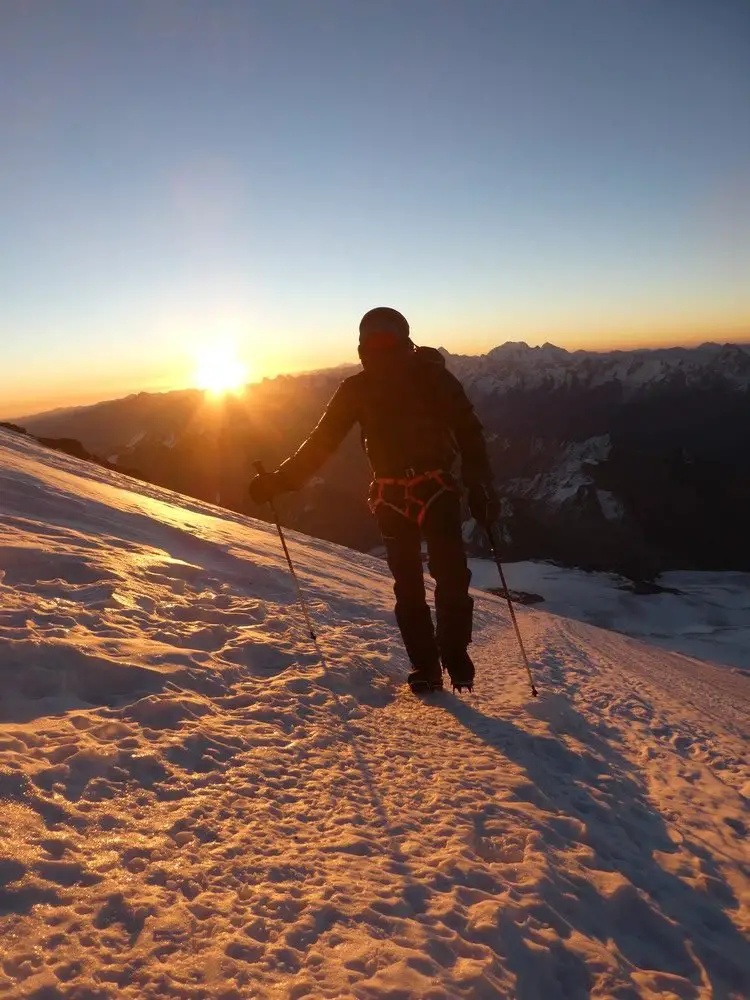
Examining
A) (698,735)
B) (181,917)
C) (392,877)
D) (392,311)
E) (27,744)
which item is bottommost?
(698,735)

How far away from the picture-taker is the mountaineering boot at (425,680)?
5441mm

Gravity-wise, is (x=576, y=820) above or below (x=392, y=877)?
below

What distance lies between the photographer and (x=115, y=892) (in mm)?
2418

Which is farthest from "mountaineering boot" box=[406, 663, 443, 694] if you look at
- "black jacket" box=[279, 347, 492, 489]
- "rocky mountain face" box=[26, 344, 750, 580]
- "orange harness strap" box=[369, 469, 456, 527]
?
"rocky mountain face" box=[26, 344, 750, 580]

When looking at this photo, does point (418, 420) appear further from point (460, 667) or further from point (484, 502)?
point (460, 667)

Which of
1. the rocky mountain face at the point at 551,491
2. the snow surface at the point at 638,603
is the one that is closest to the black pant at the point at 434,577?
the snow surface at the point at 638,603

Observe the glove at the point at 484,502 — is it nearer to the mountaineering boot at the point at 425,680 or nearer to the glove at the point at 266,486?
the mountaineering boot at the point at 425,680

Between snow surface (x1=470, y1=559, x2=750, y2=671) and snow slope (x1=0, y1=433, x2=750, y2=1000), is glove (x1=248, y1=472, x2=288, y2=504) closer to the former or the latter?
snow slope (x1=0, y1=433, x2=750, y2=1000)

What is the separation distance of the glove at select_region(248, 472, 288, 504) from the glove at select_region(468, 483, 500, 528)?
1.75 m

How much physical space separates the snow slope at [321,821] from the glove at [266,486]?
4.24ft

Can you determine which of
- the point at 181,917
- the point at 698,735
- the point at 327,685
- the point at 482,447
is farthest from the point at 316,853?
the point at 698,735

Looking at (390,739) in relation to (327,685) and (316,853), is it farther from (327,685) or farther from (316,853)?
(316,853)

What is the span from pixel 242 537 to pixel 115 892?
33.2 feet

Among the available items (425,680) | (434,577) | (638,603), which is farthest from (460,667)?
(638,603)
